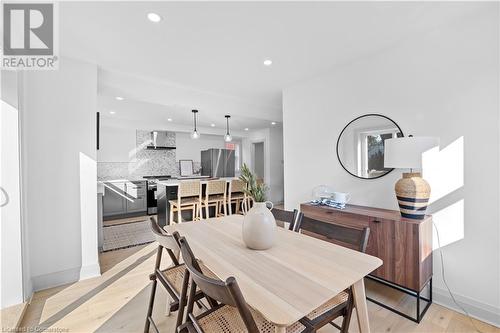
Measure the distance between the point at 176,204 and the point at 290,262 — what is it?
3101 mm

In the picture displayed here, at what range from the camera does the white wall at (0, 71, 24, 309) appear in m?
1.68

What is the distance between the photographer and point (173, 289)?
1.35 metres

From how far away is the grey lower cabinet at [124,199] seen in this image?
4820 mm

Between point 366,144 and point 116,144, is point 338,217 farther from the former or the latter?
point 116,144

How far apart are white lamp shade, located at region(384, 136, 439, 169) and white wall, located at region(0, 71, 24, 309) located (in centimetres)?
314

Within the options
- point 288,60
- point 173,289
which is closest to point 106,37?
point 288,60

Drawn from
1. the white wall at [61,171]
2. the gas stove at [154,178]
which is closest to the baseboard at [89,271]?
the white wall at [61,171]

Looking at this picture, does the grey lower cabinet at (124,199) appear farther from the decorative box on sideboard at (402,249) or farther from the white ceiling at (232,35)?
the decorative box on sideboard at (402,249)

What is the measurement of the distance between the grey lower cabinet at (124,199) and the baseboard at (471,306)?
546 centimetres

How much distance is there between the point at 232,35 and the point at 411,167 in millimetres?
1928

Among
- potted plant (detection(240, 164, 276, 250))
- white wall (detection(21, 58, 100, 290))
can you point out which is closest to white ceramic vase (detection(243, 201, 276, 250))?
potted plant (detection(240, 164, 276, 250))

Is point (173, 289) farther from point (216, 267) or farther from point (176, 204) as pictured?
point (176, 204)

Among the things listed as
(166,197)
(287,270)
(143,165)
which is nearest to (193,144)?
(143,165)

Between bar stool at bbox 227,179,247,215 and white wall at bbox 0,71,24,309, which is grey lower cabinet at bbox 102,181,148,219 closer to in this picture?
bar stool at bbox 227,179,247,215
